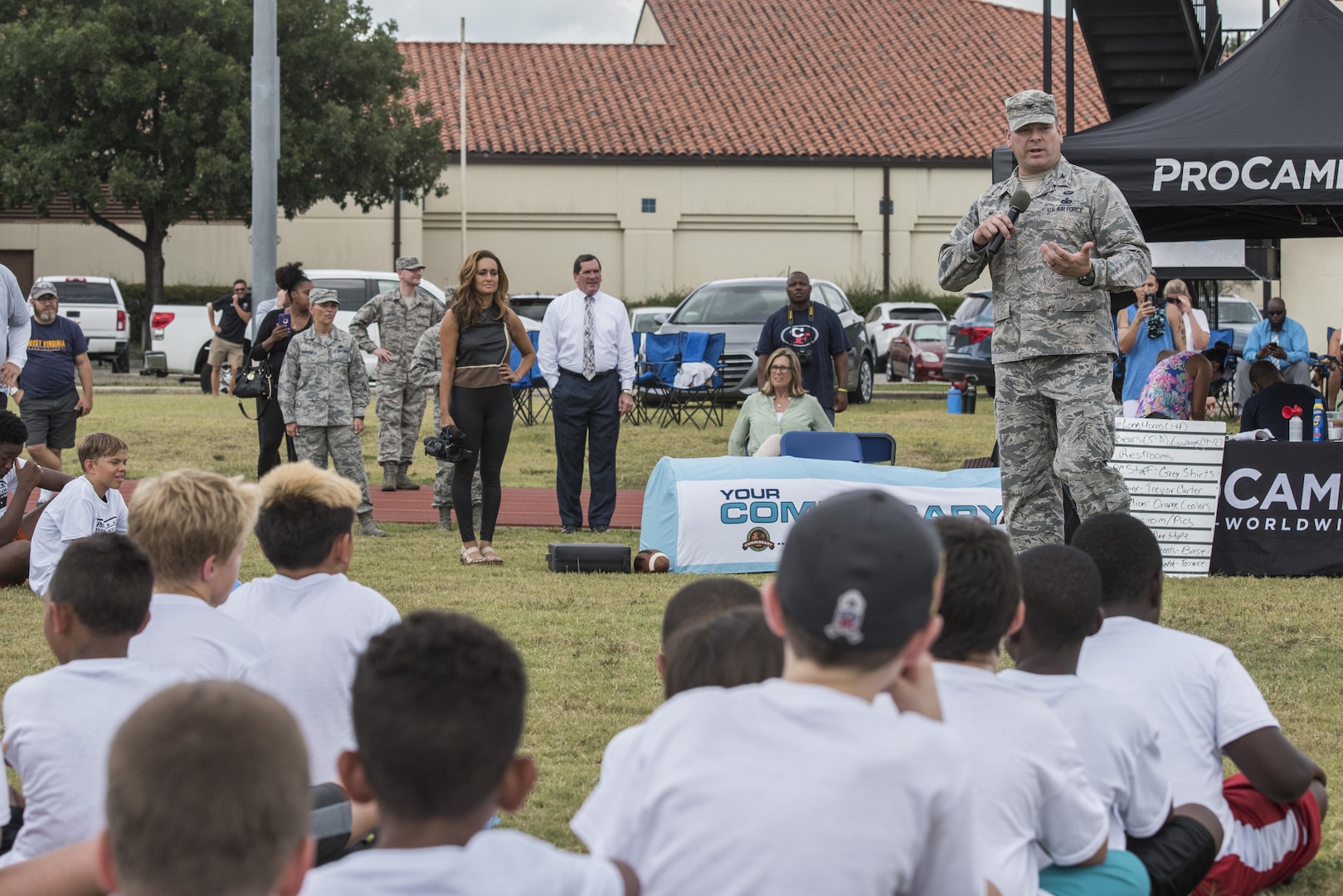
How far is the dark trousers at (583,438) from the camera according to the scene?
995 centimetres

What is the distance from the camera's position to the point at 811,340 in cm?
1112

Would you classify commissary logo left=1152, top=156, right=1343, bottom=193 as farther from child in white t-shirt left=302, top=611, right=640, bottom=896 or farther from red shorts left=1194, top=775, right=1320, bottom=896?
child in white t-shirt left=302, top=611, right=640, bottom=896

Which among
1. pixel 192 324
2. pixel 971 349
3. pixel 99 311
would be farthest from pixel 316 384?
pixel 99 311

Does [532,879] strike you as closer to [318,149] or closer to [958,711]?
[958,711]

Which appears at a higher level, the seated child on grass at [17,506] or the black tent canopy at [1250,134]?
the black tent canopy at [1250,134]

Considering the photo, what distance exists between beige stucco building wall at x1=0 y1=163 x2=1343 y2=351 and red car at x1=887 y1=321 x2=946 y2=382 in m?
6.98

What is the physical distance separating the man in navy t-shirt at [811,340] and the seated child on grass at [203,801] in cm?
940

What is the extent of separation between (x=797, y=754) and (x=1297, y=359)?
15.6 metres

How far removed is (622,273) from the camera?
36625mm

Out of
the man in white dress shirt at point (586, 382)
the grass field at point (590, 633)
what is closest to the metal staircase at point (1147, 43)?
the man in white dress shirt at point (586, 382)

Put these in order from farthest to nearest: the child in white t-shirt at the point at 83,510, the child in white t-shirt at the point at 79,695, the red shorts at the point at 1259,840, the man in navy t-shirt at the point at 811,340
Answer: the man in navy t-shirt at the point at 811,340 → the child in white t-shirt at the point at 83,510 → the red shorts at the point at 1259,840 → the child in white t-shirt at the point at 79,695

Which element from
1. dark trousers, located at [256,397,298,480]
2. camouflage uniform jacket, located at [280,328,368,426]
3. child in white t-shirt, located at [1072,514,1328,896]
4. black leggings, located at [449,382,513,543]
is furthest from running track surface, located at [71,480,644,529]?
child in white t-shirt, located at [1072,514,1328,896]

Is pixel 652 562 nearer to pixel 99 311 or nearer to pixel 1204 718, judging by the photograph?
pixel 1204 718

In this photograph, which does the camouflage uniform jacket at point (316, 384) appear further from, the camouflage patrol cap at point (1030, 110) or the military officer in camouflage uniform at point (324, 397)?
the camouflage patrol cap at point (1030, 110)
